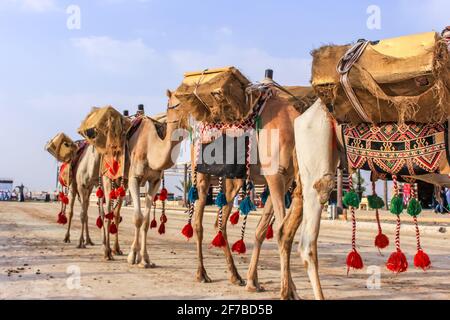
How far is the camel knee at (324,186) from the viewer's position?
567 cm

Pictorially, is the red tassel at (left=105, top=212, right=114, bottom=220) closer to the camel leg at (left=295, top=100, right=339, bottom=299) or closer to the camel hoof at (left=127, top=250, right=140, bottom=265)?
the camel hoof at (left=127, top=250, right=140, bottom=265)

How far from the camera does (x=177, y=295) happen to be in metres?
6.56

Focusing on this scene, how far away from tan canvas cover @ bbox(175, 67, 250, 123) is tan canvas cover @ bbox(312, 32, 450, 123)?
1.97 m

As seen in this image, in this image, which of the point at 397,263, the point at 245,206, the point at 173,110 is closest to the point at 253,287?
the point at 245,206

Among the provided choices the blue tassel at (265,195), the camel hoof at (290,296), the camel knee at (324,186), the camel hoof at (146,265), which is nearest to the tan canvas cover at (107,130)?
the camel hoof at (146,265)

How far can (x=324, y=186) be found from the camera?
18.7 ft

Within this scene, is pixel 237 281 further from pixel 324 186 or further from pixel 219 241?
pixel 324 186

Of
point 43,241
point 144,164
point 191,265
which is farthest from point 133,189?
point 43,241

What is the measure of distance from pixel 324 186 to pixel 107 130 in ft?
19.7

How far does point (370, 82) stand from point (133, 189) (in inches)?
228

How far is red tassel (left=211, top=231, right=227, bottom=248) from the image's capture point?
783 centimetres
